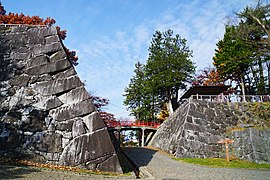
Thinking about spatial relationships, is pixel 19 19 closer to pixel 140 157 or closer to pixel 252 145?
pixel 140 157

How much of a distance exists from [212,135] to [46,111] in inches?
438

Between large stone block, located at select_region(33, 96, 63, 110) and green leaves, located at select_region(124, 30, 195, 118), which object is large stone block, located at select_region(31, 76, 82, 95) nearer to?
large stone block, located at select_region(33, 96, 63, 110)

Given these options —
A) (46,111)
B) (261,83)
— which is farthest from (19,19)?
(261,83)

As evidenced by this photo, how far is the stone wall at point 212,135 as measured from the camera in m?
13.6

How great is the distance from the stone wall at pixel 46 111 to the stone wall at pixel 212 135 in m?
7.81

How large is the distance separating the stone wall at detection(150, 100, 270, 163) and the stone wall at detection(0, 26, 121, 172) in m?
7.81

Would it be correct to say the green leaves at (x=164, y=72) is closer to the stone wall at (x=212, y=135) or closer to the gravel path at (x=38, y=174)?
the stone wall at (x=212, y=135)

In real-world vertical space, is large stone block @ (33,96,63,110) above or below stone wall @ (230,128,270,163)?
above

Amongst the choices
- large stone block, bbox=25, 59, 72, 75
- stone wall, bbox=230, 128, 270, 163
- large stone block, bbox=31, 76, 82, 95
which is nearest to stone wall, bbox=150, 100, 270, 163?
stone wall, bbox=230, 128, 270, 163

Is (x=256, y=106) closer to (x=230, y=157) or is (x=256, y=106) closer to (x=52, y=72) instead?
(x=230, y=157)

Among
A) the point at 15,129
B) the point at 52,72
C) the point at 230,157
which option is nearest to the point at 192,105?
the point at 230,157

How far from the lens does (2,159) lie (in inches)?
282

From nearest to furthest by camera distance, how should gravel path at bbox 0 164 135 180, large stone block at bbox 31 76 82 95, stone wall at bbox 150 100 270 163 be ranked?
1. gravel path at bbox 0 164 135 180
2. large stone block at bbox 31 76 82 95
3. stone wall at bbox 150 100 270 163

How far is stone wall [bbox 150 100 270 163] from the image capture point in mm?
13641
